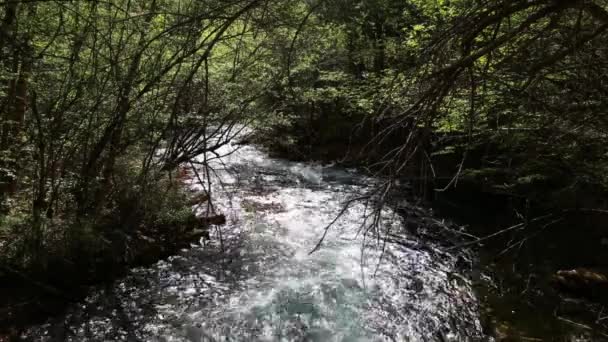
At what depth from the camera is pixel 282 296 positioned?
6422mm

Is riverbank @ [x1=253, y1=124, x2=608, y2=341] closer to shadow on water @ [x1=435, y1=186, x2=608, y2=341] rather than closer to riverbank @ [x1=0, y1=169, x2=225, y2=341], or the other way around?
shadow on water @ [x1=435, y1=186, x2=608, y2=341]

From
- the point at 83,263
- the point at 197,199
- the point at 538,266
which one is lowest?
the point at 538,266

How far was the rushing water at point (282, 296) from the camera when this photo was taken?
18.0ft

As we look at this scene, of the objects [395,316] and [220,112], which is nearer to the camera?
[395,316]

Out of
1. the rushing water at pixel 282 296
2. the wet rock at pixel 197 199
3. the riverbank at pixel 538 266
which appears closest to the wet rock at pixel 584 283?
the riverbank at pixel 538 266

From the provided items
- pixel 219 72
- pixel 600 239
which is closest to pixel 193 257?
pixel 219 72

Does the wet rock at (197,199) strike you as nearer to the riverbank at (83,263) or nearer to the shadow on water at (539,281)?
the riverbank at (83,263)

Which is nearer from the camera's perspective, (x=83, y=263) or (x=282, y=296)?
(x=83, y=263)

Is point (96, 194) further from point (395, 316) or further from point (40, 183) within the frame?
point (395, 316)

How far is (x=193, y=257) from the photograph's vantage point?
756 cm

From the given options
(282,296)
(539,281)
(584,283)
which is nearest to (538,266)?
(539,281)

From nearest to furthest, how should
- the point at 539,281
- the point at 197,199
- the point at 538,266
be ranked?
the point at 539,281
the point at 538,266
the point at 197,199

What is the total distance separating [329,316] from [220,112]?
4140 mm

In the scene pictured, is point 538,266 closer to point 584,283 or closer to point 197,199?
point 584,283
